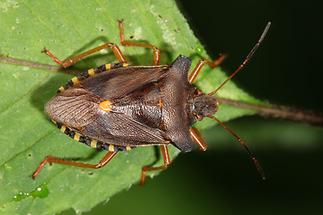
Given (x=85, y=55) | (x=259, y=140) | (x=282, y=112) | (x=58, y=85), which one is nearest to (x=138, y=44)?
(x=85, y=55)

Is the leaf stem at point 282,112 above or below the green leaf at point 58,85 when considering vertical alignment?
below

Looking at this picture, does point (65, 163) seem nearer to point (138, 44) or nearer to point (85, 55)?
point (85, 55)

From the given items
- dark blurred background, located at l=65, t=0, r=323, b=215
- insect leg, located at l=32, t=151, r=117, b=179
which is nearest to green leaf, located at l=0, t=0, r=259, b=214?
insect leg, located at l=32, t=151, r=117, b=179

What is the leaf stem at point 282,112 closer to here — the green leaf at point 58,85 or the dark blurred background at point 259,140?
the green leaf at point 58,85

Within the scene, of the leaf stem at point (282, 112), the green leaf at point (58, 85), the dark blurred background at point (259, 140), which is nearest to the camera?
the green leaf at point (58, 85)

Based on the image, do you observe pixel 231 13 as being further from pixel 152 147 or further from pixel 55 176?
pixel 55 176

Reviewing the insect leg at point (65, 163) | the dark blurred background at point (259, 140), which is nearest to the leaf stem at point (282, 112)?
the dark blurred background at point (259, 140)

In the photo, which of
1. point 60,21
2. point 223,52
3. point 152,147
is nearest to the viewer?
point 60,21

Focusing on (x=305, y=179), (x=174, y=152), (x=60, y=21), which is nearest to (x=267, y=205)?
(x=305, y=179)
